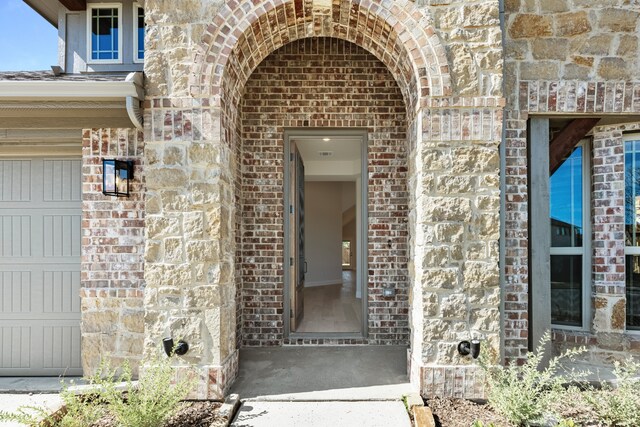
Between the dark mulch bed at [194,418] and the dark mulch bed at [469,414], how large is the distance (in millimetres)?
1570

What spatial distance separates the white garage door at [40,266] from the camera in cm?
346

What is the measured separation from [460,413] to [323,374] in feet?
4.00

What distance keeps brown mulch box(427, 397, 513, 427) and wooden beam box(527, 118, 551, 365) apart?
956mm

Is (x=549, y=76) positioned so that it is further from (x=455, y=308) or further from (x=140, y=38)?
(x=140, y=38)

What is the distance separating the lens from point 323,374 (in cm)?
333

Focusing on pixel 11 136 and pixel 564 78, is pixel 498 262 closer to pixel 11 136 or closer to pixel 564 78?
pixel 564 78

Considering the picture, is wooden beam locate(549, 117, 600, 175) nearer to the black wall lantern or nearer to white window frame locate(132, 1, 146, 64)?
the black wall lantern

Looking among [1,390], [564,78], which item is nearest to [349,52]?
[564,78]

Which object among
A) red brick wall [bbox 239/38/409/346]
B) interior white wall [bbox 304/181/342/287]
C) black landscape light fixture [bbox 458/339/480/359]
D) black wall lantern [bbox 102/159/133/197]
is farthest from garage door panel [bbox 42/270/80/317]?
interior white wall [bbox 304/181/342/287]

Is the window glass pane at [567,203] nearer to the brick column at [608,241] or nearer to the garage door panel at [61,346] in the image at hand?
the brick column at [608,241]

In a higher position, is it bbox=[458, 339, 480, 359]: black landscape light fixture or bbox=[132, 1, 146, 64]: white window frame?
bbox=[132, 1, 146, 64]: white window frame

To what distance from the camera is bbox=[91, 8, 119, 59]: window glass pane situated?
372 cm

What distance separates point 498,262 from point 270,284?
2.36 metres

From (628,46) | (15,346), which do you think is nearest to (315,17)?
(628,46)
